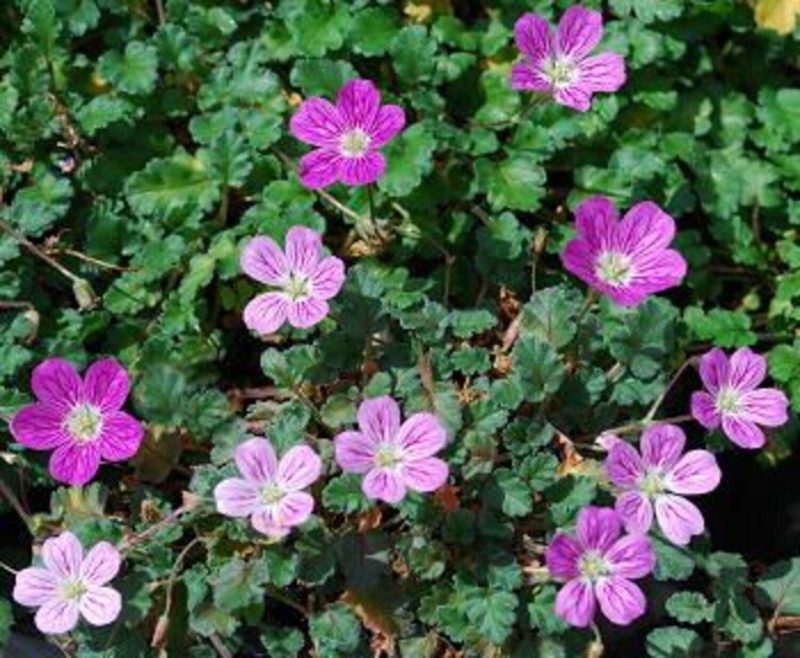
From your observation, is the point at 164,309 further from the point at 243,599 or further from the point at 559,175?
the point at 559,175

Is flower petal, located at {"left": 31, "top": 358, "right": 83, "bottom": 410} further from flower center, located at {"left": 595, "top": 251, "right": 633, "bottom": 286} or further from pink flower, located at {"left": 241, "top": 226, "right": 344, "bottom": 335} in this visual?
flower center, located at {"left": 595, "top": 251, "right": 633, "bottom": 286}

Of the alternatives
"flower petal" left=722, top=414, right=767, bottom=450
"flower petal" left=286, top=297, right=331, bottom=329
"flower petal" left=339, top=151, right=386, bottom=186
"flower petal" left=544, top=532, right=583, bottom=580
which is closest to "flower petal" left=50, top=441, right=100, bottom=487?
"flower petal" left=286, top=297, right=331, bottom=329

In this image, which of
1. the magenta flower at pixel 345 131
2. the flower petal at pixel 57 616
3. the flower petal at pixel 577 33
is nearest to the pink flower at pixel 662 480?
the magenta flower at pixel 345 131

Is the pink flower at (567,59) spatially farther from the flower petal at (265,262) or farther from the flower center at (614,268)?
the flower petal at (265,262)

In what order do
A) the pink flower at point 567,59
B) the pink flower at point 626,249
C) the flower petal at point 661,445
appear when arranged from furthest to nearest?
the pink flower at point 567,59
the pink flower at point 626,249
the flower petal at point 661,445

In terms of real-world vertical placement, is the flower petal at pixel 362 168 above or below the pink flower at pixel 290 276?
above
